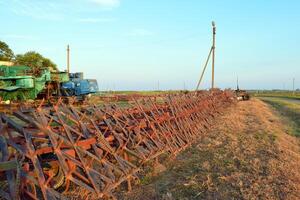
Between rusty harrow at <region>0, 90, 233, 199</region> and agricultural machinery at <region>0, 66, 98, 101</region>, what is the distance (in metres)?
14.9

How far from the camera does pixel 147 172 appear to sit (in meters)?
8.54

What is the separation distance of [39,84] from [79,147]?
22.0m

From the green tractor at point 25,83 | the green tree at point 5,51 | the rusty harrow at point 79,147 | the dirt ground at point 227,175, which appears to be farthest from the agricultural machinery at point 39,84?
the green tree at point 5,51

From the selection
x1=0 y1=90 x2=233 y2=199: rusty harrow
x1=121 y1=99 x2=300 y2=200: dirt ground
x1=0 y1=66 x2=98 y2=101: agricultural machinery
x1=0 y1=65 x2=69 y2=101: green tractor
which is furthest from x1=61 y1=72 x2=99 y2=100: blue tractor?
x1=121 y1=99 x2=300 y2=200: dirt ground

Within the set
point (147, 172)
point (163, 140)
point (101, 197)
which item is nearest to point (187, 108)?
point (163, 140)

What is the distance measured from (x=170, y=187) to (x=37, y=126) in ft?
10.8

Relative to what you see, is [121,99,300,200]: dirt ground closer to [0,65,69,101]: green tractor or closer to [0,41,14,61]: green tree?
[0,65,69,101]: green tractor

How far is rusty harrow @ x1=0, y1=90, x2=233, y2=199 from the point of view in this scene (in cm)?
512

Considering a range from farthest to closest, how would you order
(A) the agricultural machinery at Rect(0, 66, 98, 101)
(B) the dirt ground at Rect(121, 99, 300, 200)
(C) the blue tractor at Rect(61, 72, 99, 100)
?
(C) the blue tractor at Rect(61, 72, 99, 100), (A) the agricultural machinery at Rect(0, 66, 98, 101), (B) the dirt ground at Rect(121, 99, 300, 200)

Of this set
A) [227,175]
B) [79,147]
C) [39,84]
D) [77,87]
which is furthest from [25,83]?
[227,175]

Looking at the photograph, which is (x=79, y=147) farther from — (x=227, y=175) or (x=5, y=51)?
(x=5, y=51)

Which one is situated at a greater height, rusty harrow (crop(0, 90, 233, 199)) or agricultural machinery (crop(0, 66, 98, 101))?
agricultural machinery (crop(0, 66, 98, 101))

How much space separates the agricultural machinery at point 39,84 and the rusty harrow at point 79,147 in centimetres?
1492

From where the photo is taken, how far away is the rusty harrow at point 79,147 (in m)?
5.12
